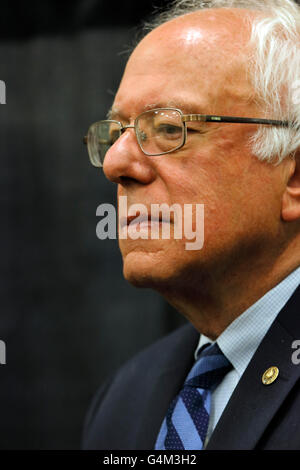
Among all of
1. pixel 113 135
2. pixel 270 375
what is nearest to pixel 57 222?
pixel 113 135

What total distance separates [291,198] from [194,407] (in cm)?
50

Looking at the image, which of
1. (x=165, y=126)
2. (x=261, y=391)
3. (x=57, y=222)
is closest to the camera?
(x=261, y=391)

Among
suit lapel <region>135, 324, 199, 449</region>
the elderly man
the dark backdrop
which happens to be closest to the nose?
the elderly man

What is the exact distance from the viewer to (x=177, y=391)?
1.43 metres

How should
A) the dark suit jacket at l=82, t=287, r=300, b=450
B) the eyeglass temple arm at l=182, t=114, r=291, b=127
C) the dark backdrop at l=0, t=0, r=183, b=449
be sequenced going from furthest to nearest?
the dark backdrop at l=0, t=0, r=183, b=449 → the eyeglass temple arm at l=182, t=114, r=291, b=127 → the dark suit jacket at l=82, t=287, r=300, b=450

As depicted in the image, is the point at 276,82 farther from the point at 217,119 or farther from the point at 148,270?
the point at 148,270

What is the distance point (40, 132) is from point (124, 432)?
117cm

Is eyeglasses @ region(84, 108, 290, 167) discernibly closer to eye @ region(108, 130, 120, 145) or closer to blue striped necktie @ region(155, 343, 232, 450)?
eye @ region(108, 130, 120, 145)

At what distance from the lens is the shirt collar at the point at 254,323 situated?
1.24 metres

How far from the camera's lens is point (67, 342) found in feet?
7.14

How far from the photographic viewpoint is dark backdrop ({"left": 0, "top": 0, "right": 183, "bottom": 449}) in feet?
7.09
